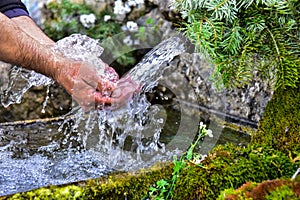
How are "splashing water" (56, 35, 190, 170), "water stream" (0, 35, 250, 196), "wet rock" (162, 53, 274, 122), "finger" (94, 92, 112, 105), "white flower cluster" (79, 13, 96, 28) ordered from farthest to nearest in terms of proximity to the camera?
"white flower cluster" (79, 13, 96, 28), "wet rock" (162, 53, 274, 122), "splashing water" (56, 35, 190, 170), "water stream" (0, 35, 250, 196), "finger" (94, 92, 112, 105)

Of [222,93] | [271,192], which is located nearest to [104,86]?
[271,192]

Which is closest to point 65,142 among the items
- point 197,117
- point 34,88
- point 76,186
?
point 76,186

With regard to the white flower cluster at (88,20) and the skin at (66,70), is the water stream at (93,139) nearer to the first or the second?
the skin at (66,70)

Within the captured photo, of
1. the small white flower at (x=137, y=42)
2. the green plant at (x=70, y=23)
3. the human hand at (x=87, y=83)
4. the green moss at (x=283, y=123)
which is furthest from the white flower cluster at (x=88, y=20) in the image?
the green moss at (x=283, y=123)

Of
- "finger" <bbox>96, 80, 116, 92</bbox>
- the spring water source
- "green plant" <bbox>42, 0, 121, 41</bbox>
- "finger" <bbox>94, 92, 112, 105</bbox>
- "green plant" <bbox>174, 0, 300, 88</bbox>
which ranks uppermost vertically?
"green plant" <bbox>174, 0, 300, 88</bbox>

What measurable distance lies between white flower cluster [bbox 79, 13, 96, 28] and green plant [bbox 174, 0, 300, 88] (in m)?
2.88

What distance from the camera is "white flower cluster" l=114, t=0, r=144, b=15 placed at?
14.8 ft

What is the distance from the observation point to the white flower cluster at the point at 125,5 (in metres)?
4.50

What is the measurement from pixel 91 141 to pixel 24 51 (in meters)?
0.85

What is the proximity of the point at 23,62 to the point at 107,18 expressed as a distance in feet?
8.27

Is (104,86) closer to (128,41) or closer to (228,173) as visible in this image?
(228,173)

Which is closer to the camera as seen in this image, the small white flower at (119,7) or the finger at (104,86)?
the finger at (104,86)

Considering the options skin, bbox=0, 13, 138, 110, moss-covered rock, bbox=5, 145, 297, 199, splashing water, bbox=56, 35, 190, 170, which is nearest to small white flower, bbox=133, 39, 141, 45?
splashing water, bbox=56, 35, 190, 170

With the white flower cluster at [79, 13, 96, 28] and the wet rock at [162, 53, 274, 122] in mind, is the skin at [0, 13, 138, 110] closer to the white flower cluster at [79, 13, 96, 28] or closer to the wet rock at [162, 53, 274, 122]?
the wet rock at [162, 53, 274, 122]
